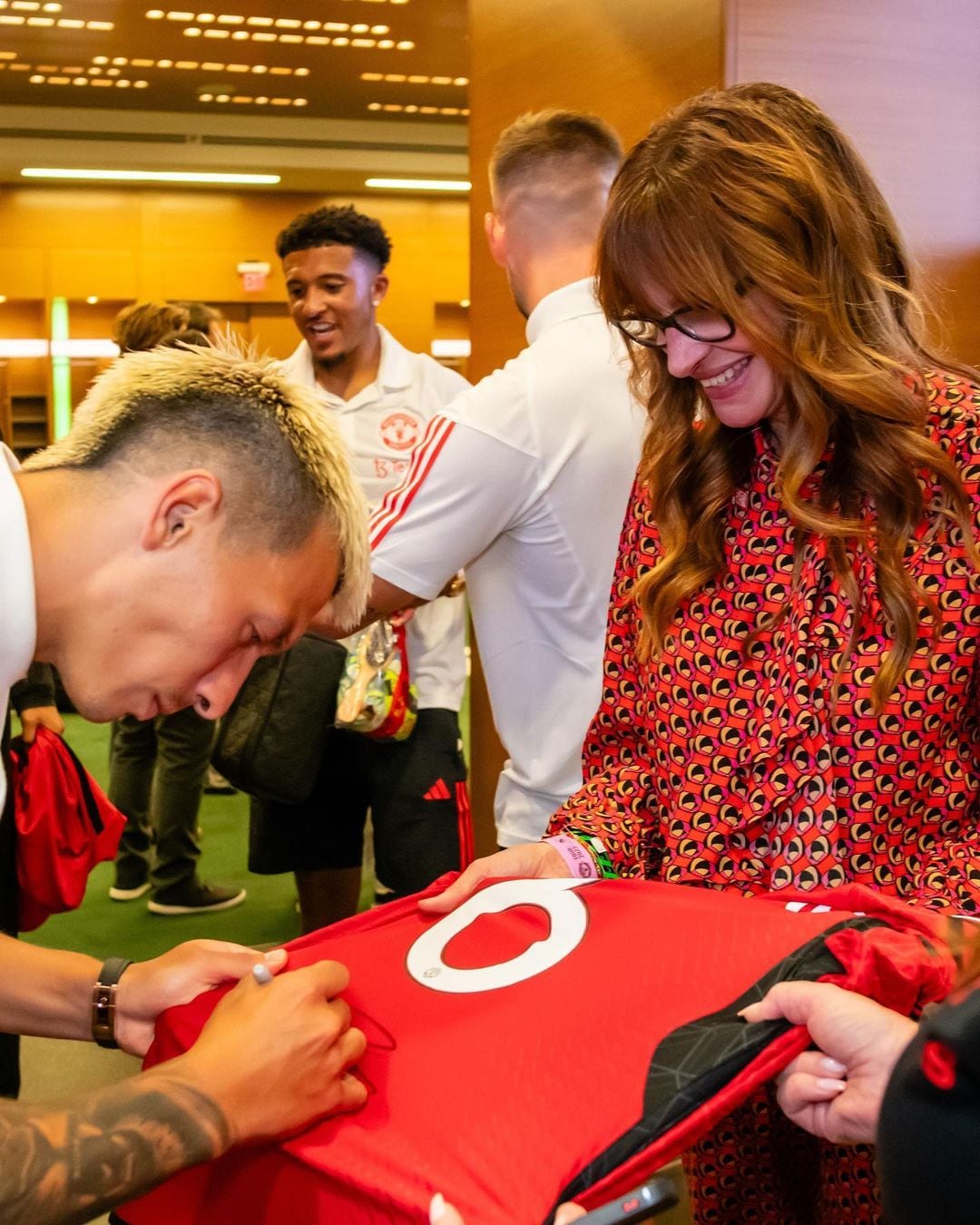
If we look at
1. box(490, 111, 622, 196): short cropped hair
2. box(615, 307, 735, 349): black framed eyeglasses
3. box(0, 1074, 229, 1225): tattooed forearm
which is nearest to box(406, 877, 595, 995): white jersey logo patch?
box(0, 1074, 229, 1225): tattooed forearm

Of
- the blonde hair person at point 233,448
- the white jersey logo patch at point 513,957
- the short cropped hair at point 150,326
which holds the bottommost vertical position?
the white jersey logo patch at point 513,957

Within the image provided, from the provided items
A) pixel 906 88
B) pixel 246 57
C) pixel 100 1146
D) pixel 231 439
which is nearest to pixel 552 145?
pixel 906 88

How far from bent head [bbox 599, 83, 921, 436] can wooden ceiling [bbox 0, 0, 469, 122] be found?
671 cm

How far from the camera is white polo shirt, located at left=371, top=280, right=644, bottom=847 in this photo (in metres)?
2.13

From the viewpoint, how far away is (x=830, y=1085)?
3.64 ft

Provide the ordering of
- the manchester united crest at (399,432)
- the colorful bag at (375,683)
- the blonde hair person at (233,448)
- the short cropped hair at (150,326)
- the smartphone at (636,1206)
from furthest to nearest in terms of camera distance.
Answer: the short cropped hair at (150,326), the manchester united crest at (399,432), the colorful bag at (375,683), the blonde hair person at (233,448), the smartphone at (636,1206)

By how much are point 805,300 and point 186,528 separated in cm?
70

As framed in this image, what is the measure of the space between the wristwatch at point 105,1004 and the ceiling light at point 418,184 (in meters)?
10.2

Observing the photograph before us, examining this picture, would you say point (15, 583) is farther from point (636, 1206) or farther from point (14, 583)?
point (636, 1206)

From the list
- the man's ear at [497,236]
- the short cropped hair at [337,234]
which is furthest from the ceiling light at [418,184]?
the man's ear at [497,236]

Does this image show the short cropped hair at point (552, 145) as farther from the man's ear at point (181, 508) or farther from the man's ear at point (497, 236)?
the man's ear at point (181, 508)

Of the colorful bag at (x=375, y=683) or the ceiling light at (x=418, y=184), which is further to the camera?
the ceiling light at (x=418, y=184)

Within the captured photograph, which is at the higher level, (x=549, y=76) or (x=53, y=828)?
(x=549, y=76)

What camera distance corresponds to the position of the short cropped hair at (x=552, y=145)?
244 cm
